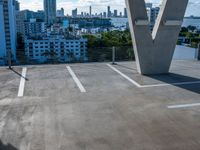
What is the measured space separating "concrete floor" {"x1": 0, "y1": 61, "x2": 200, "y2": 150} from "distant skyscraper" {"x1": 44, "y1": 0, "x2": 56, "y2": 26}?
419 feet

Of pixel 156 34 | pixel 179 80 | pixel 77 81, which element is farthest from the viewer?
pixel 156 34

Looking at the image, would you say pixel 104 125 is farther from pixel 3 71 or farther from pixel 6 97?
pixel 3 71

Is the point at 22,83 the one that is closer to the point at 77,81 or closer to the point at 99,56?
the point at 77,81

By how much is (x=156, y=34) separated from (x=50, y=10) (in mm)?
132881

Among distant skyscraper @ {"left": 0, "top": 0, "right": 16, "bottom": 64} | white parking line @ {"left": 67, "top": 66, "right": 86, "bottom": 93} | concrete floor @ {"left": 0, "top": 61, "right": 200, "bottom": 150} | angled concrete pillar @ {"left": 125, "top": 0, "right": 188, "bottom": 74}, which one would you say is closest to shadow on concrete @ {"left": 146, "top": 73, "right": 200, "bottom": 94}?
concrete floor @ {"left": 0, "top": 61, "right": 200, "bottom": 150}

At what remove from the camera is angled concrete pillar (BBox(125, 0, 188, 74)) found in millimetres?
8234

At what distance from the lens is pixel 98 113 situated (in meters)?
5.23

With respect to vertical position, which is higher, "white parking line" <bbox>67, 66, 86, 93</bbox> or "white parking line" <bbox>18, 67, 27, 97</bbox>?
"white parking line" <bbox>67, 66, 86, 93</bbox>

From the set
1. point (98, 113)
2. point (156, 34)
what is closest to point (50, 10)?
point (156, 34)

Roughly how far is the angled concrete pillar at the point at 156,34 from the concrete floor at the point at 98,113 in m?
0.64

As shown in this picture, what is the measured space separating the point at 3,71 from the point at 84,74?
2892mm

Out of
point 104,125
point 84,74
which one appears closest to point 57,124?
point 104,125

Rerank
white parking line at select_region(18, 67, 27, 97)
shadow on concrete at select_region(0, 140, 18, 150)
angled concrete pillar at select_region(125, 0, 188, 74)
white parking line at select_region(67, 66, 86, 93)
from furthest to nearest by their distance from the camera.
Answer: angled concrete pillar at select_region(125, 0, 188, 74) < white parking line at select_region(67, 66, 86, 93) < white parking line at select_region(18, 67, 27, 97) < shadow on concrete at select_region(0, 140, 18, 150)

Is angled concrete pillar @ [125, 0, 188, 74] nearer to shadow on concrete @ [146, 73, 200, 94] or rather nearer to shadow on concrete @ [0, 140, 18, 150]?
shadow on concrete @ [146, 73, 200, 94]
